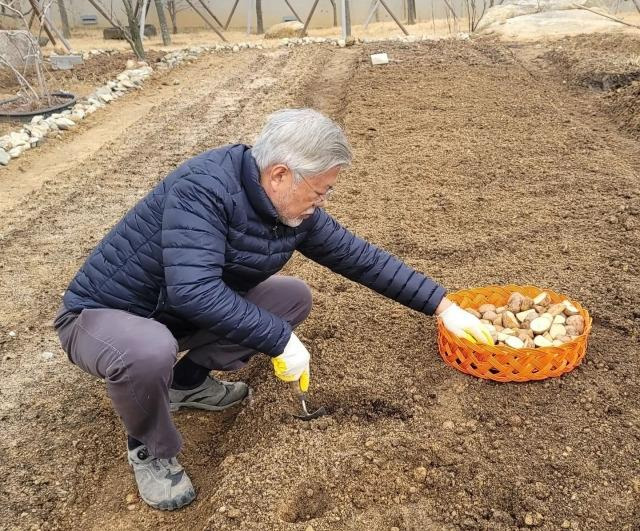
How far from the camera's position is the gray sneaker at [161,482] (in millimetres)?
2359

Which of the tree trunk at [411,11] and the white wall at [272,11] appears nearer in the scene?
the tree trunk at [411,11]

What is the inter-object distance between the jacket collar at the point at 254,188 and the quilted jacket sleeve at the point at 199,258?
0.28ft

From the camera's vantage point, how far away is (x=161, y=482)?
236 centimetres

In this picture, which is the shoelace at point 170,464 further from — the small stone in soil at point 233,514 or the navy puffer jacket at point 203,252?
the navy puffer jacket at point 203,252

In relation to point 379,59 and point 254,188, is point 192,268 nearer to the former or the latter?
point 254,188

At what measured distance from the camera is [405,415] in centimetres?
262

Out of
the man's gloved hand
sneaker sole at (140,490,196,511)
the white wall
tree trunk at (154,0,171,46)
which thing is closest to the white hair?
the man's gloved hand

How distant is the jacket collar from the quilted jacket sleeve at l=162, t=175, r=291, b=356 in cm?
9

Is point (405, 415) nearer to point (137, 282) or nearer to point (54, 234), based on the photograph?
point (137, 282)

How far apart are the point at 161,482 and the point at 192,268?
0.82m

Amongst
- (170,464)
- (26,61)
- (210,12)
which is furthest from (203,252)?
(210,12)

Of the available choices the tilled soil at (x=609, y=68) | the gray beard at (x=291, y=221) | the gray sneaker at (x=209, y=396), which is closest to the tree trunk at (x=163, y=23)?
the tilled soil at (x=609, y=68)

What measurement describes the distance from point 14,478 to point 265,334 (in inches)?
46.9

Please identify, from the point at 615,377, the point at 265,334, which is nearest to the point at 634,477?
the point at 615,377
